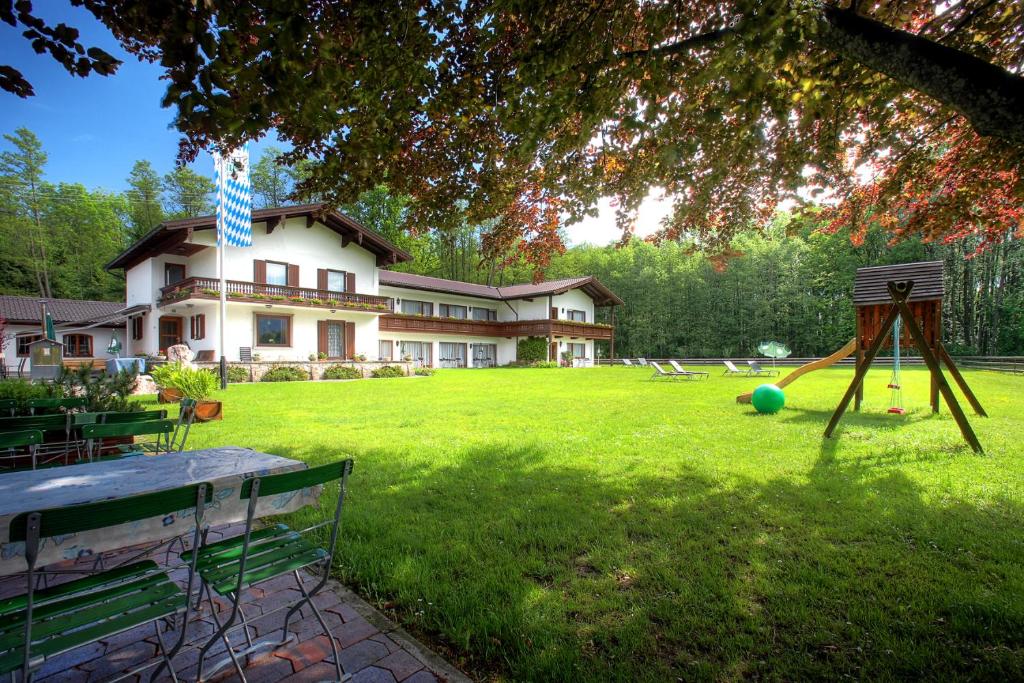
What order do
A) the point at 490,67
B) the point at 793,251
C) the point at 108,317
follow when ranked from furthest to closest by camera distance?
1. the point at 793,251
2. the point at 108,317
3. the point at 490,67

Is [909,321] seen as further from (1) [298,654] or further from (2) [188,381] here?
(2) [188,381]

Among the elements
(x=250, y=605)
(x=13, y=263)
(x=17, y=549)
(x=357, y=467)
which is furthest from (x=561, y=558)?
(x=13, y=263)

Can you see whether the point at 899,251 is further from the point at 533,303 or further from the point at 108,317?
the point at 108,317

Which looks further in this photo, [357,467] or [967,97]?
[357,467]

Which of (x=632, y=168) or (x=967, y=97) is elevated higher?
(x=632, y=168)

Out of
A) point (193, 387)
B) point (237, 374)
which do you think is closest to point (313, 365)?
point (237, 374)

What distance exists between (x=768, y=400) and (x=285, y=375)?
62.3 feet

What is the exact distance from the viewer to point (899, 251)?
3559 cm

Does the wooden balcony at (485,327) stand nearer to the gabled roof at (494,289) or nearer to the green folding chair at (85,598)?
the gabled roof at (494,289)

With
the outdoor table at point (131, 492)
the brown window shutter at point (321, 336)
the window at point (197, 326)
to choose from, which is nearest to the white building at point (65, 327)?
the window at point (197, 326)

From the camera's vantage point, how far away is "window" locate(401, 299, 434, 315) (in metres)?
32.6

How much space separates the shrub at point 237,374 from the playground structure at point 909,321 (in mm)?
20555

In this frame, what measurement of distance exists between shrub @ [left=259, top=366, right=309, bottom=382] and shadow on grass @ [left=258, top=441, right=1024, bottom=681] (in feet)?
58.2

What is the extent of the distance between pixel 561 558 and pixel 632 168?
14.0 ft
